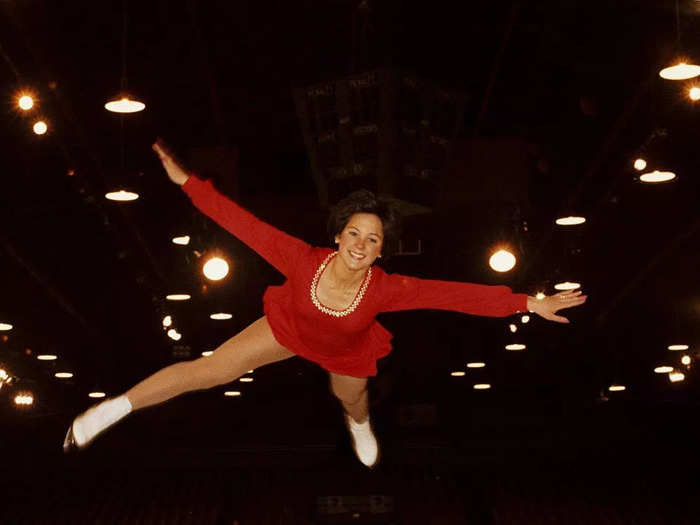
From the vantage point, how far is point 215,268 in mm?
9172

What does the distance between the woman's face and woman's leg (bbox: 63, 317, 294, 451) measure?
0.53 meters

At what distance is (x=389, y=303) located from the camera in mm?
4000

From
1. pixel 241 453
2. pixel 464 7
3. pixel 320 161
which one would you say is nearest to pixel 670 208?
pixel 464 7

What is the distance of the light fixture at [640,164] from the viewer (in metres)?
8.08

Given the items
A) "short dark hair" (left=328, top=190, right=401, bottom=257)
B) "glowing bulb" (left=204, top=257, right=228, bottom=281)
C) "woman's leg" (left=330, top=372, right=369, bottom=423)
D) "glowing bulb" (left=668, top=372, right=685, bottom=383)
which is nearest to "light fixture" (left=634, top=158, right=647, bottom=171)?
"glowing bulb" (left=204, top=257, right=228, bottom=281)

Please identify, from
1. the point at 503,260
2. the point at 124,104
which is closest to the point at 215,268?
the point at 503,260

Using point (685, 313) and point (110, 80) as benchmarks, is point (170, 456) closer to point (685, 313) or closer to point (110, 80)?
point (685, 313)

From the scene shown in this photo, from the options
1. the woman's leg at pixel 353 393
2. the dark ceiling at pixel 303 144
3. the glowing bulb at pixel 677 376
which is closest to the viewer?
the woman's leg at pixel 353 393

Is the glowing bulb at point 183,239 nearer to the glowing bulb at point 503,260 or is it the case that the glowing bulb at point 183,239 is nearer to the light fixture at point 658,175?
the glowing bulb at point 503,260

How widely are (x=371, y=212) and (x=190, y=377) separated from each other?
105 cm

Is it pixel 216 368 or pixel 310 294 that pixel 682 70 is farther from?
pixel 216 368

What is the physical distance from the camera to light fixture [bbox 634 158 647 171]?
808 centimetres

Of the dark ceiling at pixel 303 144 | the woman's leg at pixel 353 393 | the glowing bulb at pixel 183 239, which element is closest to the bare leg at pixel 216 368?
the woman's leg at pixel 353 393

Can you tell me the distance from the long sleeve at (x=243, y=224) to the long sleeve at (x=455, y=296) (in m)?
0.41
